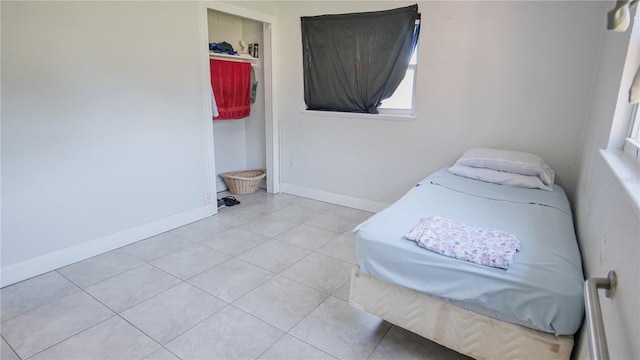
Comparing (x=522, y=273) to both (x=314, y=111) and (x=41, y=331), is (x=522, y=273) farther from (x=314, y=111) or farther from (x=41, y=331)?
(x=314, y=111)

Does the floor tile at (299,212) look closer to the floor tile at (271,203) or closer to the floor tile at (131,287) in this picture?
A: the floor tile at (271,203)

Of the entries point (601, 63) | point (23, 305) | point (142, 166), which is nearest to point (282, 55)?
point (142, 166)

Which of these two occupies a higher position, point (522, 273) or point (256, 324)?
point (522, 273)

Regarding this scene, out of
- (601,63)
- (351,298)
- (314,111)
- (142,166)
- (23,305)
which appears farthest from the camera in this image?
(314,111)

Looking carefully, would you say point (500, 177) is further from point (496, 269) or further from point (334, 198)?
point (334, 198)

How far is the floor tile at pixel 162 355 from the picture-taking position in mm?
1778

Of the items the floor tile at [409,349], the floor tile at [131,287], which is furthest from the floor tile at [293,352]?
the floor tile at [131,287]

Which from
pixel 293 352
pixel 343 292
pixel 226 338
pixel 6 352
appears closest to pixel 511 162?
pixel 343 292

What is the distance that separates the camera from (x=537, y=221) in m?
1.98

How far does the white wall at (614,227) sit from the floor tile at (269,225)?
93.7 inches

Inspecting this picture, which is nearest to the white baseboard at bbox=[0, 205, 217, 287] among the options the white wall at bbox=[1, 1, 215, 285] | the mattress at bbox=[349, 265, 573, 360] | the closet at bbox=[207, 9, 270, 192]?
the white wall at bbox=[1, 1, 215, 285]

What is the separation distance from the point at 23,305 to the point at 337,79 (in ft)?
10.7

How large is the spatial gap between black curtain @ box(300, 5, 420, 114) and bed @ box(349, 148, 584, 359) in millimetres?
1846

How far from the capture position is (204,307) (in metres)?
2.20
